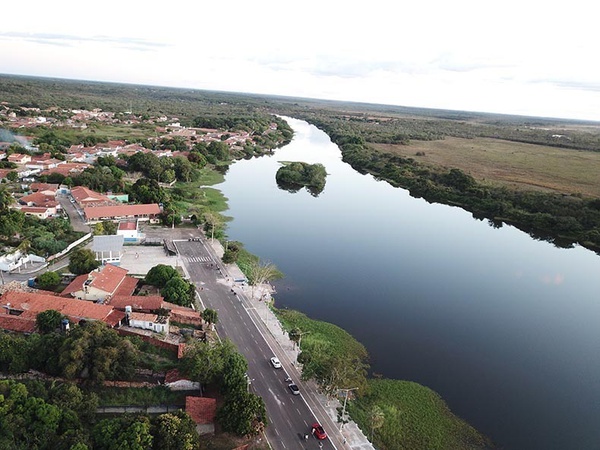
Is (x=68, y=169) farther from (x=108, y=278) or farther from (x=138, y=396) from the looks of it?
(x=138, y=396)

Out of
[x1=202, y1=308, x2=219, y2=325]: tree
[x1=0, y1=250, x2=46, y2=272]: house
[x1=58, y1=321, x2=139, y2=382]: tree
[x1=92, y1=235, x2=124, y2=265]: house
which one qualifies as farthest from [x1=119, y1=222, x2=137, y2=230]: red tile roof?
[x1=58, y1=321, x2=139, y2=382]: tree

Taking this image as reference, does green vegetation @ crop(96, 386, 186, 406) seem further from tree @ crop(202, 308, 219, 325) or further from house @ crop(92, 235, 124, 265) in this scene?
house @ crop(92, 235, 124, 265)

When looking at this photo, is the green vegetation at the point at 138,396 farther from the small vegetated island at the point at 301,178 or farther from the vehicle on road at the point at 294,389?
the small vegetated island at the point at 301,178

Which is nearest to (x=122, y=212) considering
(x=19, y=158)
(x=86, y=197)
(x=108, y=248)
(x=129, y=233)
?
(x=86, y=197)

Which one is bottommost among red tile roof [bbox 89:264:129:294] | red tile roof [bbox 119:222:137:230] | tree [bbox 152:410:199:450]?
tree [bbox 152:410:199:450]

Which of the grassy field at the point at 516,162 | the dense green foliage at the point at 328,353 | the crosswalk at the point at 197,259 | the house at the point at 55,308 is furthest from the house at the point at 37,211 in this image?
the grassy field at the point at 516,162
